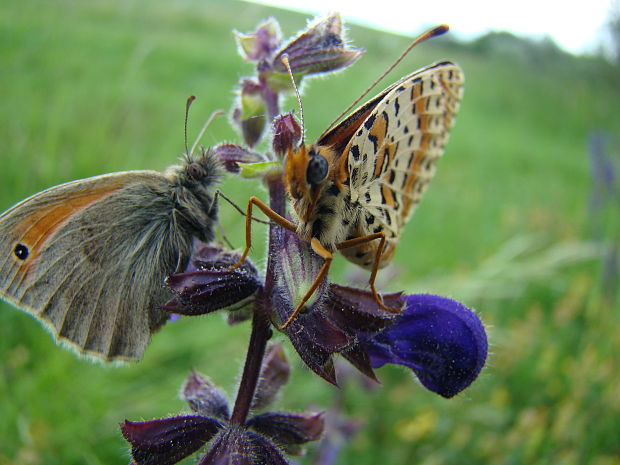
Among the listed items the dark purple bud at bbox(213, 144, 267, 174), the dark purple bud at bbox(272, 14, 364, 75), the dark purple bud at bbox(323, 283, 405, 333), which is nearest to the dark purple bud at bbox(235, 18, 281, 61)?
the dark purple bud at bbox(272, 14, 364, 75)

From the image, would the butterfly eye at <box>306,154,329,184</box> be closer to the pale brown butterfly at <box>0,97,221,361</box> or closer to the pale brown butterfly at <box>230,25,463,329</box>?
the pale brown butterfly at <box>230,25,463,329</box>

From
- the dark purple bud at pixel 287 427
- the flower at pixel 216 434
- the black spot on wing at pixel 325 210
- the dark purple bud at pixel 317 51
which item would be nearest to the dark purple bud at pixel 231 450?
the flower at pixel 216 434

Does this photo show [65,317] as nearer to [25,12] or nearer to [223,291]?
[223,291]

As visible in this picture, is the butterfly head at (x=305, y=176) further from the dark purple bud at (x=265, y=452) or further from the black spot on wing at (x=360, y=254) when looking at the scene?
the dark purple bud at (x=265, y=452)

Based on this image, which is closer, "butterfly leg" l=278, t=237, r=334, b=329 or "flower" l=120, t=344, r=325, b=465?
"butterfly leg" l=278, t=237, r=334, b=329

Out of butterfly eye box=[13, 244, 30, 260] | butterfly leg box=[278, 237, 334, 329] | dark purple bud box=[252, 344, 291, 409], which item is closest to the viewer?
butterfly leg box=[278, 237, 334, 329]

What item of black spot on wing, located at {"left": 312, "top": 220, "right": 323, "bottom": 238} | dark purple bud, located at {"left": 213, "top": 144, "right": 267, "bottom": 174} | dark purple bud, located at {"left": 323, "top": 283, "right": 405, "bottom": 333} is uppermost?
dark purple bud, located at {"left": 213, "top": 144, "right": 267, "bottom": 174}

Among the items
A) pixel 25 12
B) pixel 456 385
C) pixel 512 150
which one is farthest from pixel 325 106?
pixel 456 385

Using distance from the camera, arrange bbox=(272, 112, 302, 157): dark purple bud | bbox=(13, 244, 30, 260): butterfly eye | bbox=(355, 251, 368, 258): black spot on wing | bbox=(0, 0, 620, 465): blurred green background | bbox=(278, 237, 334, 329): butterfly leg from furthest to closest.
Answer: bbox=(0, 0, 620, 465): blurred green background, bbox=(355, 251, 368, 258): black spot on wing, bbox=(13, 244, 30, 260): butterfly eye, bbox=(272, 112, 302, 157): dark purple bud, bbox=(278, 237, 334, 329): butterfly leg

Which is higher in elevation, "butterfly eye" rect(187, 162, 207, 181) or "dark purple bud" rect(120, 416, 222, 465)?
"butterfly eye" rect(187, 162, 207, 181)
